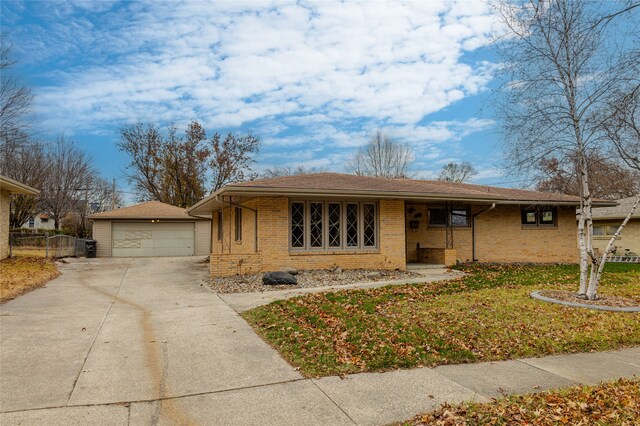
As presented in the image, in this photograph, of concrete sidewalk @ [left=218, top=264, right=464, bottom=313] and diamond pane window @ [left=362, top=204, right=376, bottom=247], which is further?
diamond pane window @ [left=362, top=204, right=376, bottom=247]

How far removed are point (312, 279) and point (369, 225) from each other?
3150 mm

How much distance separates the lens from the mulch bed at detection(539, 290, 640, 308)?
8195mm

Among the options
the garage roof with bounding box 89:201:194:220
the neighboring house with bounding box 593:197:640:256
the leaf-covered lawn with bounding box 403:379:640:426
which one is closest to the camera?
the leaf-covered lawn with bounding box 403:379:640:426

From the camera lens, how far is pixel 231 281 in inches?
462

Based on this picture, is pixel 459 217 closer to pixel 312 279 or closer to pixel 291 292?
pixel 312 279

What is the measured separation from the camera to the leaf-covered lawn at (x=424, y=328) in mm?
5172

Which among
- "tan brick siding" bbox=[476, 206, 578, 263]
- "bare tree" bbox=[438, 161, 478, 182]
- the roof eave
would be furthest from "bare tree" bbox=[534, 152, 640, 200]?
"bare tree" bbox=[438, 161, 478, 182]

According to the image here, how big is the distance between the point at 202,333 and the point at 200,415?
289cm

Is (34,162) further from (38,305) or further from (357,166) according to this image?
(38,305)

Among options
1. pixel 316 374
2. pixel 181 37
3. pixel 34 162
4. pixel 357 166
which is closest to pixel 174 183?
pixel 34 162

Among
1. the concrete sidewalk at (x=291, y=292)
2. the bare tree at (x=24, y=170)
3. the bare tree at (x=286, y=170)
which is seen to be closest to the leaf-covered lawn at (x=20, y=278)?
the concrete sidewalk at (x=291, y=292)

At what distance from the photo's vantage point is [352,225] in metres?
13.7

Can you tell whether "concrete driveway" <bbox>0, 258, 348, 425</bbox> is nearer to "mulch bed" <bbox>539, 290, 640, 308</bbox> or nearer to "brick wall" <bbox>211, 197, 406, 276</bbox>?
"brick wall" <bbox>211, 197, 406, 276</bbox>

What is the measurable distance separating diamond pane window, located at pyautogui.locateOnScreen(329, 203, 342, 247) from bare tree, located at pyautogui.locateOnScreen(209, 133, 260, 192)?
27.6 metres
